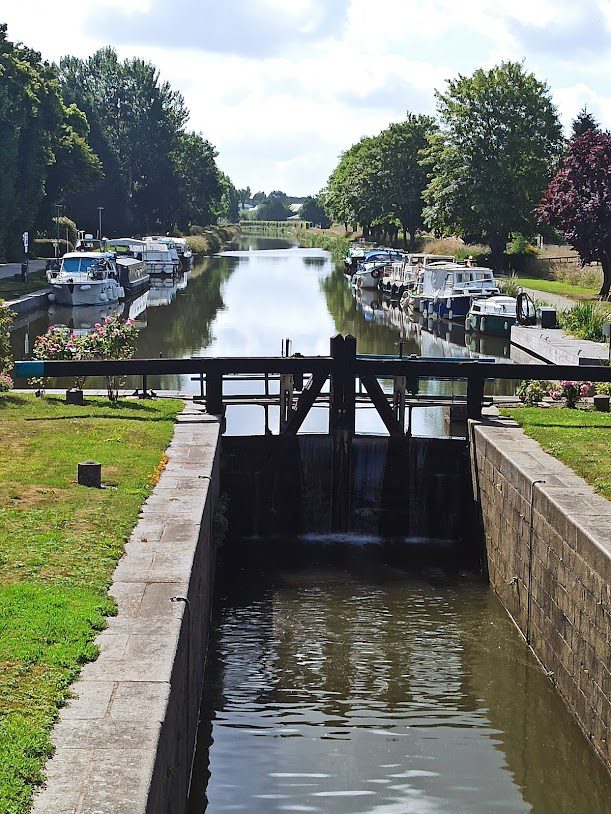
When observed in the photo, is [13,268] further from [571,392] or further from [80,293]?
[571,392]

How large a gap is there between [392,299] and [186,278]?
754 inches

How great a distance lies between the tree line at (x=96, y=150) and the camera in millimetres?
60719

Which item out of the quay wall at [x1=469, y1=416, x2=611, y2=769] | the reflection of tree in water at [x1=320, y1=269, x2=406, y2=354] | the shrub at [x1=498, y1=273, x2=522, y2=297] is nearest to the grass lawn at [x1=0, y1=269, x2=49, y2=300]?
the reflection of tree in water at [x1=320, y1=269, x2=406, y2=354]

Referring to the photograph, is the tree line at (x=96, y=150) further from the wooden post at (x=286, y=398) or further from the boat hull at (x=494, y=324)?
the wooden post at (x=286, y=398)

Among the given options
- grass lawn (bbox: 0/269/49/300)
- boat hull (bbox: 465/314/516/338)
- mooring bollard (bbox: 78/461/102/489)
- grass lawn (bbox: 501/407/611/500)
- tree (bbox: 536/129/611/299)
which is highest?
tree (bbox: 536/129/611/299)

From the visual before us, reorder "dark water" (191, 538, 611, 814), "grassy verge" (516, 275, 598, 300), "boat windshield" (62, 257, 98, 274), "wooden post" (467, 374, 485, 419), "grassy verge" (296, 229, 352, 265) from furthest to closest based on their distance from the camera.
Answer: "grassy verge" (296, 229, 352, 265), "boat windshield" (62, 257, 98, 274), "grassy verge" (516, 275, 598, 300), "wooden post" (467, 374, 485, 419), "dark water" (191, 538, 611, 814)

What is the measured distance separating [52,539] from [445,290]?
39.9 metres

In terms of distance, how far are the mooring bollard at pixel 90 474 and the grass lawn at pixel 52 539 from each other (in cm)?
13

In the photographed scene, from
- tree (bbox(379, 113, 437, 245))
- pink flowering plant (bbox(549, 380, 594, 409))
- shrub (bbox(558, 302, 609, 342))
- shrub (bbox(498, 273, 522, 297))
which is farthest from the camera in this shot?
tree (bbox(379, 113, 437, 245))

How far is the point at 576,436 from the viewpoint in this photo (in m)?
16.8

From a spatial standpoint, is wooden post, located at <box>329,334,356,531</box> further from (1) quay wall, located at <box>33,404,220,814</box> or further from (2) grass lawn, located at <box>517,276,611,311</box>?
(2) grass lawn, located at <box>517,276,611,311</box>

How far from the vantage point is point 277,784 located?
1007 cm

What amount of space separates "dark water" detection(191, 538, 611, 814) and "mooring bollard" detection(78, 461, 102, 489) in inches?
85.9

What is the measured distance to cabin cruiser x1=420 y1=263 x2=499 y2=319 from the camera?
158 feet
